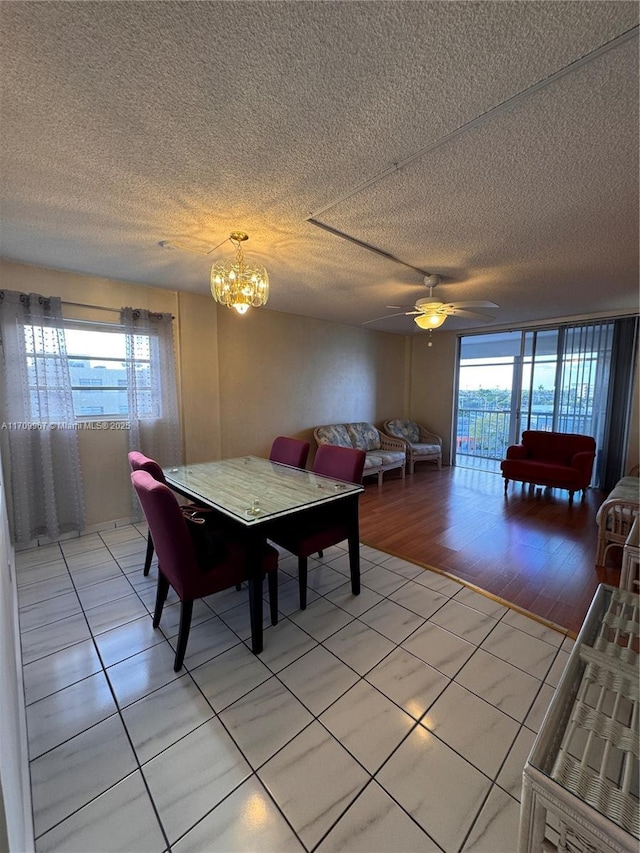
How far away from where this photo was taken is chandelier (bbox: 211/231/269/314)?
2119mm

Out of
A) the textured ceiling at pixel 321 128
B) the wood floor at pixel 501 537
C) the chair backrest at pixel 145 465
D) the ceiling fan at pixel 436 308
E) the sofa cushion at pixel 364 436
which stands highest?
the textured ceiling at pixel 321 128

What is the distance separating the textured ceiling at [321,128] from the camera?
3.14 ft

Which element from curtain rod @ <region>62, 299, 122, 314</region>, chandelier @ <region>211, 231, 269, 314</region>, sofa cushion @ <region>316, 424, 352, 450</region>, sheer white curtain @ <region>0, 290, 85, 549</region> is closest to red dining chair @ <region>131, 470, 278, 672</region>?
chandelier @ <region>211, 231, 269, 314</region>

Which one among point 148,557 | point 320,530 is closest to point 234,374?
point 148,557

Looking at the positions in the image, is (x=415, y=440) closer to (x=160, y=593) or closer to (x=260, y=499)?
(x=260, y=499)

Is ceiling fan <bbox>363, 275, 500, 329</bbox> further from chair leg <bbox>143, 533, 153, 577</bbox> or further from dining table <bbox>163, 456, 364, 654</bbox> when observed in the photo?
chair leg <bbox>143, 533, 153, 577</bbox>

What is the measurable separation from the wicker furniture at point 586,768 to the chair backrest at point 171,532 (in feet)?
4.68

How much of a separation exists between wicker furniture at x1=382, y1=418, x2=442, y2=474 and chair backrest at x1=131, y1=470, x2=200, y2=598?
449cm

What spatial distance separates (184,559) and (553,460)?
16.2 ft

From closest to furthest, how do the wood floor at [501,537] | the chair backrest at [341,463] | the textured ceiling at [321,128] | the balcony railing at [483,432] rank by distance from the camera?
the textured ceiling at [321,128], the wood floor at [501,537], the chair backrest at [341,463], the balcony railing at [483,432]

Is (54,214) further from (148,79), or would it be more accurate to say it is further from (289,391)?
(289,391)

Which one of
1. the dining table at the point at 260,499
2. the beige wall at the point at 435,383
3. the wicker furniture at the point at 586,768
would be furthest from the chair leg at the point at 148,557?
the beige wall at the point at 435,383

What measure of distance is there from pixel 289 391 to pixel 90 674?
11.9ft

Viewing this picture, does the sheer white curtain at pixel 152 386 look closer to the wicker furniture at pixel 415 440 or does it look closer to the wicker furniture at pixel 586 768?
the wicker furniture at pixel 586 768
